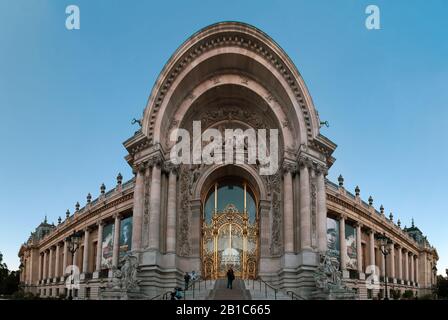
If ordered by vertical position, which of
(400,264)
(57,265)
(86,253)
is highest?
Result: (86,253)

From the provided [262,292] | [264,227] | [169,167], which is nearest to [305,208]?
[264,227]

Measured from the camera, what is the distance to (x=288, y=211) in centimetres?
2664

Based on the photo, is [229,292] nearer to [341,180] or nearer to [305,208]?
[305,208]

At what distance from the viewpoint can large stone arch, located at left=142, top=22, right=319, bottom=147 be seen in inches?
1077

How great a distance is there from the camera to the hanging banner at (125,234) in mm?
41122

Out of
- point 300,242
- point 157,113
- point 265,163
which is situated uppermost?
point 157,113

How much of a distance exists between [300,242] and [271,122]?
7.66m

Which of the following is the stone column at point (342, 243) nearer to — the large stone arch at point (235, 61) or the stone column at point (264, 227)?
the stone column at point (264, 227)

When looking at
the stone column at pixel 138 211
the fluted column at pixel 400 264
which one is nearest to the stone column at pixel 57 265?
the stone column at pixel 138 211

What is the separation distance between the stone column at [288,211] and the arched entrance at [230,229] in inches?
117

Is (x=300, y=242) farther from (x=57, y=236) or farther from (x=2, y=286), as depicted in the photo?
(x=2, y=286)

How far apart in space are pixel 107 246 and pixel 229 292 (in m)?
23.9

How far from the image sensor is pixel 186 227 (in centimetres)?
2792
